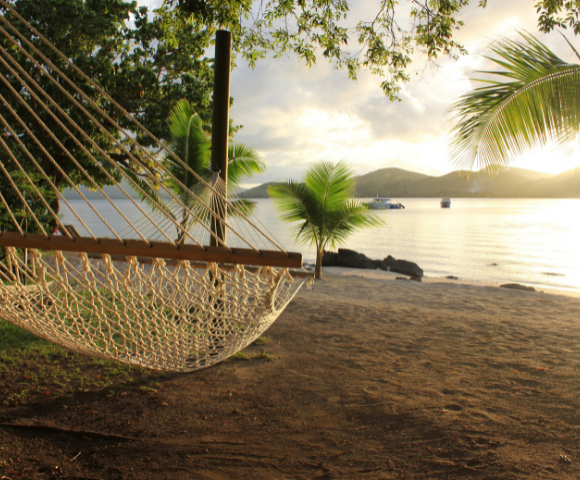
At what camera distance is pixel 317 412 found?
2002mm

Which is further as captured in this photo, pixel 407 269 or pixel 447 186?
pixel 447 186

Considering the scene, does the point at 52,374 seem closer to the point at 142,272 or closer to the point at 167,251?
the point at 142,272

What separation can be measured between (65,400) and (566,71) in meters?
3.62

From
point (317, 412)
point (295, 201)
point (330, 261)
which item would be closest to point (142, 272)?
point (317, 412)

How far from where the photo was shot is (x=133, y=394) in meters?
2.16

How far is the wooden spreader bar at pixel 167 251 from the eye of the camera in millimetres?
1253

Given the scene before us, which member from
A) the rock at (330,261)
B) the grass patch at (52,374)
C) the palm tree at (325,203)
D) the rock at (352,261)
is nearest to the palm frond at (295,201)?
the palm tree at (325,203)

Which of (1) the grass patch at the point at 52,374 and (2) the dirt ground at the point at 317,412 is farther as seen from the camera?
(1) the grass patch at the point at 52,374

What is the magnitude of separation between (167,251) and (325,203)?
5193 millimetres

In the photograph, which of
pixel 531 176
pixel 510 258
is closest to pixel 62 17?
pixel 510 258

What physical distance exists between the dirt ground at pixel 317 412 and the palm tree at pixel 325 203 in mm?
3305

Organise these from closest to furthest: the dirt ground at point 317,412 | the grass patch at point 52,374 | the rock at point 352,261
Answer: the dirt ground at point 317,412, the grass patch at point 52,374, the rock at point 352,261

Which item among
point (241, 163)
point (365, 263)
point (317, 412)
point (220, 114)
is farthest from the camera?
point (365, 263)

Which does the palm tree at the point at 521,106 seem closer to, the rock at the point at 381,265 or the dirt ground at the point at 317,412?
the dirt ground at the point at 317,412
